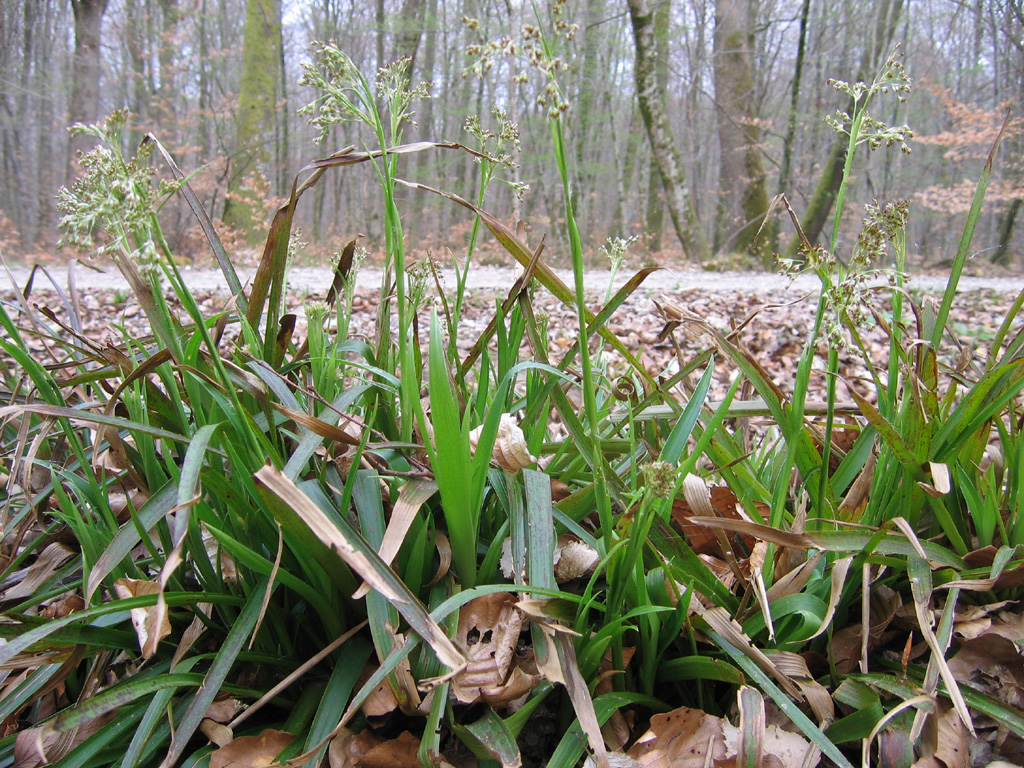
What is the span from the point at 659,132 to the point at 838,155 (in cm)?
282

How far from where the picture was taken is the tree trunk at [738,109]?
10742 mm

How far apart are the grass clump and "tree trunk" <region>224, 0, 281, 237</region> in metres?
10.8

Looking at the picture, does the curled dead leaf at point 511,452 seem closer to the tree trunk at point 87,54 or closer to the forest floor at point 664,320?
the forest floor at point 664,320

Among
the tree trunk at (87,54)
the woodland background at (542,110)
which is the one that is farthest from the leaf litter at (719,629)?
the tree trunk at (87,54)

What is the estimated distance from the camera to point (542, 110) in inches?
593

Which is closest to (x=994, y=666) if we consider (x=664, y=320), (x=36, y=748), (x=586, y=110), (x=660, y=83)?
(x=36, y=748)

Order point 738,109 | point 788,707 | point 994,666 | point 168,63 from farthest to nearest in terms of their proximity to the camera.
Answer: point 168,63, point 738,109, point 994,666, point 788,707

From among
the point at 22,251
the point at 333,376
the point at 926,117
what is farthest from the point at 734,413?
the point at 926,117

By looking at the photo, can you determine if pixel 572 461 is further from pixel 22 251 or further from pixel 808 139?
pixel 808 139

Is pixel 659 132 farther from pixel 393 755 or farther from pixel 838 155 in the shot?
pixel 393 755

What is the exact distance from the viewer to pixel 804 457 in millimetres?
1227

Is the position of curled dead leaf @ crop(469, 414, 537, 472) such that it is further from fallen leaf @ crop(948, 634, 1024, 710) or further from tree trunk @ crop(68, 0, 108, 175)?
tree trunk @ crop(68, 0, 108, 175)

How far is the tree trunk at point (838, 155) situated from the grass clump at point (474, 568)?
7.90 m

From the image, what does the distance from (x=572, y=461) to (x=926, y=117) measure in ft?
83.4
